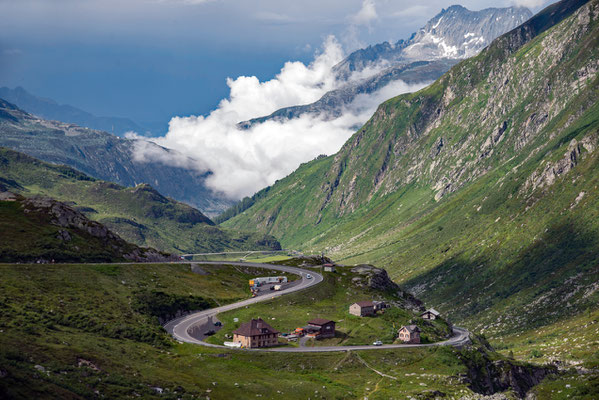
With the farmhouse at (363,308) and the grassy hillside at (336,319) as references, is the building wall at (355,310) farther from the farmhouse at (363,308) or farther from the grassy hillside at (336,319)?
the grassy hillside at (336,319)

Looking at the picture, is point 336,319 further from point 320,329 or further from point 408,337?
point 408,337

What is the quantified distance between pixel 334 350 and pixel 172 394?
56201 millimetres

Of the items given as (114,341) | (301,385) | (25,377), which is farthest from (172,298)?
(25,377)

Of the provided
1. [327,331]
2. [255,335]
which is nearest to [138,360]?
[255,335]

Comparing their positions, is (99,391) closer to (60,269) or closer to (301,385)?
(301,385)

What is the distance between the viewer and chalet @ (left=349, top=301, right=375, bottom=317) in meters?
177

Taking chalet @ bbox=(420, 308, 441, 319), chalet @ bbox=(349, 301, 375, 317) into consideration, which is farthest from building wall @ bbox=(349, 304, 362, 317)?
chalet @ bbox=(420, 308, 441, 319)

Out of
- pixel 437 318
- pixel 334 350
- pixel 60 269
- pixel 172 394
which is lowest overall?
pixel 172 394

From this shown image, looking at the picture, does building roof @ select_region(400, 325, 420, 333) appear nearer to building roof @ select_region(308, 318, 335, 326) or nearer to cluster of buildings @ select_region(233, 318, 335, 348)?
building roof @ select_region(308, 318, 335, 326)

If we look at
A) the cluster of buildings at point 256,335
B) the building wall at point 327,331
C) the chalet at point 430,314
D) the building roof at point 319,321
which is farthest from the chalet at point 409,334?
the chalet at point 430,314

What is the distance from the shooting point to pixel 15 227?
18762 centimetres

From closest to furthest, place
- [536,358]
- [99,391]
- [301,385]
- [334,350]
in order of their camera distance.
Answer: [99,391], [301,385], [334,350], [536,358]

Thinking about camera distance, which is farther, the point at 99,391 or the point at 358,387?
the point at 358,387

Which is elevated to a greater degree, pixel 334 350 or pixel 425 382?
pixel 334 350
